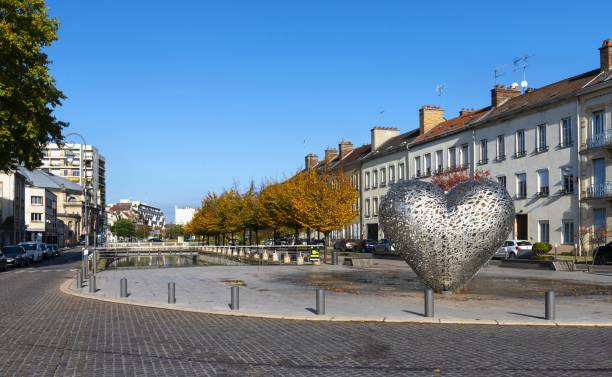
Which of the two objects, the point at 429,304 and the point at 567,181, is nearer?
the point at 429,304

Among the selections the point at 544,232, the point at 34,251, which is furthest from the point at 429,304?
the point at 34,251

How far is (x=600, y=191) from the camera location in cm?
3881

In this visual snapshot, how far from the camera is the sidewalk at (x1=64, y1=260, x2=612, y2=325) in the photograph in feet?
46.9

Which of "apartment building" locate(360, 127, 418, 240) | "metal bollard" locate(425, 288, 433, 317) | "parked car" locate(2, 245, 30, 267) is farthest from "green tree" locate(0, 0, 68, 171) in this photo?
"apartment building" locate(360, 127, 418, 240)

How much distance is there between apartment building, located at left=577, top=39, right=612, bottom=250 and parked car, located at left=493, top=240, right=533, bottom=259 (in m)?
3.62

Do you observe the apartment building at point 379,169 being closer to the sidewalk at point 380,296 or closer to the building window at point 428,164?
the building window at point 428,164

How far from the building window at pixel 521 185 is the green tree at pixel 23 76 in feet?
106

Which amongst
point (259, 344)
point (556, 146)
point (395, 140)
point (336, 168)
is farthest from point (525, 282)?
point (336, 168)

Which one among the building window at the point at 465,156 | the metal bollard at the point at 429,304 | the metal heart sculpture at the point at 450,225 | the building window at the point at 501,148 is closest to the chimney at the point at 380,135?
the building window at the point at 465,156

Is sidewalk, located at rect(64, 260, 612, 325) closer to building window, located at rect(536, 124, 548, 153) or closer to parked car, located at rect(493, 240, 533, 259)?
parked car, located at rect(493, 240, 533, 259)

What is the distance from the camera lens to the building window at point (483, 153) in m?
50.8

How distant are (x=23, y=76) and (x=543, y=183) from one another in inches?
1324

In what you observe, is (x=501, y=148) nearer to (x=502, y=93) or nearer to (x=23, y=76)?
(x=502, y=93)

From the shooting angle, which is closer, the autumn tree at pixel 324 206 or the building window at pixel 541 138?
the autumn tree at pixel 324 206
